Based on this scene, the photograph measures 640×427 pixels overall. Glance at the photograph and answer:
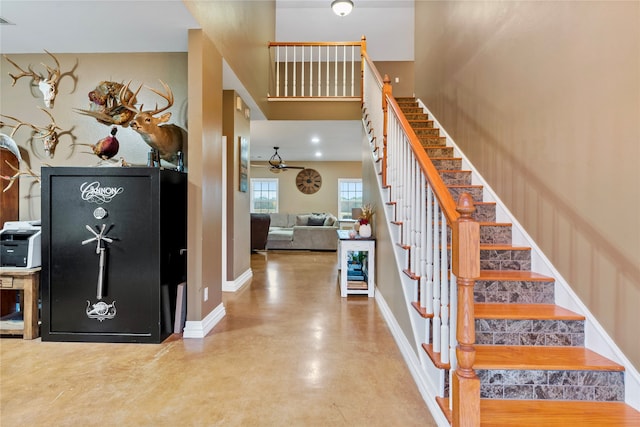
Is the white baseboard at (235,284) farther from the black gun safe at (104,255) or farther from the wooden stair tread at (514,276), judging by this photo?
the wooden stair tread at (514,276)

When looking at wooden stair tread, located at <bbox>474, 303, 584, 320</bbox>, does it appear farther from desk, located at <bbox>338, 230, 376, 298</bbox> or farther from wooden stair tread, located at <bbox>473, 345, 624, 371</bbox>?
desk, located at <bbox>338, 230, 376, 298</bbox>

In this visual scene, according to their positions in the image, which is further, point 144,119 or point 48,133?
point 48,133

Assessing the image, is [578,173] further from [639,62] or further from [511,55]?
[511,55]

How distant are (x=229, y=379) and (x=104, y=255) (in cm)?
149

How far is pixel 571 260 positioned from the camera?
2.10 m

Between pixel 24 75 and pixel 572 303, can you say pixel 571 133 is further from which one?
pixel 24 75

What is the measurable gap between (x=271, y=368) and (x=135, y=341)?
124 centimetres

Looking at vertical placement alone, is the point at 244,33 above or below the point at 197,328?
above

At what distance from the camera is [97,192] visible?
2.73 m

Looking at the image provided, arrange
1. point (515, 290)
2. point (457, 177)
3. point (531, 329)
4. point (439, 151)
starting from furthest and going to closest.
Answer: point (439, 151)
point (457, 177)
point (515, 290)
point (531, 329)

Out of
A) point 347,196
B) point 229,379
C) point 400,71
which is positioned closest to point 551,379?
point 229,379

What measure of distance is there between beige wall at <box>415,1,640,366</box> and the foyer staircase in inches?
7.1

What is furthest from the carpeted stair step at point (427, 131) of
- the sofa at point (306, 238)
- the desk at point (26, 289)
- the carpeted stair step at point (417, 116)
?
the desk at point (26, 289)

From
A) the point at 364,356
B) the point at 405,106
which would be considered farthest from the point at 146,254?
the point at 405,106
